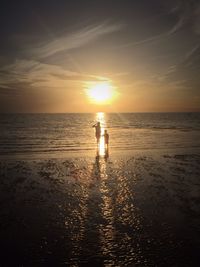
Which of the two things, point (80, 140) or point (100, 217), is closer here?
point (100, 217)

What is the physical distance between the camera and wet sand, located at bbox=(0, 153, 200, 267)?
7.35m

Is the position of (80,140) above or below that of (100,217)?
above

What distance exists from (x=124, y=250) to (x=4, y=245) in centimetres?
353

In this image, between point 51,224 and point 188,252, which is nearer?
point 188,252

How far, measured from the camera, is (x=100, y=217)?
9.88 meters

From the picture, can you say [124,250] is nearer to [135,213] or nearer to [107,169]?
[135,213]

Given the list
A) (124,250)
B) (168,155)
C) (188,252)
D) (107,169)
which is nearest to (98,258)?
(124,250)

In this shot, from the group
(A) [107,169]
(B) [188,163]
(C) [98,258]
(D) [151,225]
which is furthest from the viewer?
(B) [188,163]

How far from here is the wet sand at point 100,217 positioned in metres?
7.35

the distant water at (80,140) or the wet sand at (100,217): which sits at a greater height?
the distant water at (80,140)

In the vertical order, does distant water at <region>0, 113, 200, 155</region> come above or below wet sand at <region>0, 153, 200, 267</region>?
above

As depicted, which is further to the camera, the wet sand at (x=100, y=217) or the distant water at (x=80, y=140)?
the distant water at (x=80, y=140)

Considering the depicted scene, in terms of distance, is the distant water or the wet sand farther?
the distant water

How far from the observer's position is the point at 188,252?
295 inches
